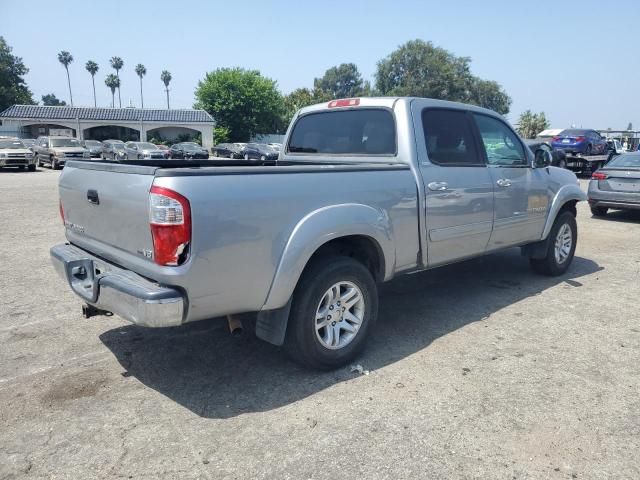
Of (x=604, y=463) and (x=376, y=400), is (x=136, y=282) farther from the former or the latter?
(x=604, y=463)

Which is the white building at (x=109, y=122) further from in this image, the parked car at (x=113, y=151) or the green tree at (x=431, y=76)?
the green tree at (x=431, y=76)

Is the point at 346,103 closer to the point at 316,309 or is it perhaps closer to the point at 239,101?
the point at 316,309

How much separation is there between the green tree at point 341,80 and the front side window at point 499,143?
5058 inches

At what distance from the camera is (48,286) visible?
5609 mm

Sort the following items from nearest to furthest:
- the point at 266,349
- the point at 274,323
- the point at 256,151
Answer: the point at 274,323
the point at 266,349
the point at 256,151

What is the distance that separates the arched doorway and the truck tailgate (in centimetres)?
5627

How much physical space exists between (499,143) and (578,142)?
18669 millimetres

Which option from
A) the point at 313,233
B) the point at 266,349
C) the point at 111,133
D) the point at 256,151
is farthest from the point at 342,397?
the point at 111,133

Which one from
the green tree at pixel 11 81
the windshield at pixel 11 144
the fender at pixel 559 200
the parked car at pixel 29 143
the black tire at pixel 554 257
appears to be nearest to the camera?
the fender at pixel 559 200

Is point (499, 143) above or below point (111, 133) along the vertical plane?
above

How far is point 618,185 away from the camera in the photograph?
34.9ft

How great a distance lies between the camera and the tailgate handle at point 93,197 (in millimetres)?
3373

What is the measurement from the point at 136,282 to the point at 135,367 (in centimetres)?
107

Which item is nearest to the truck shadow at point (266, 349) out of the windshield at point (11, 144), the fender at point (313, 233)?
the fender at point (313, 233)
